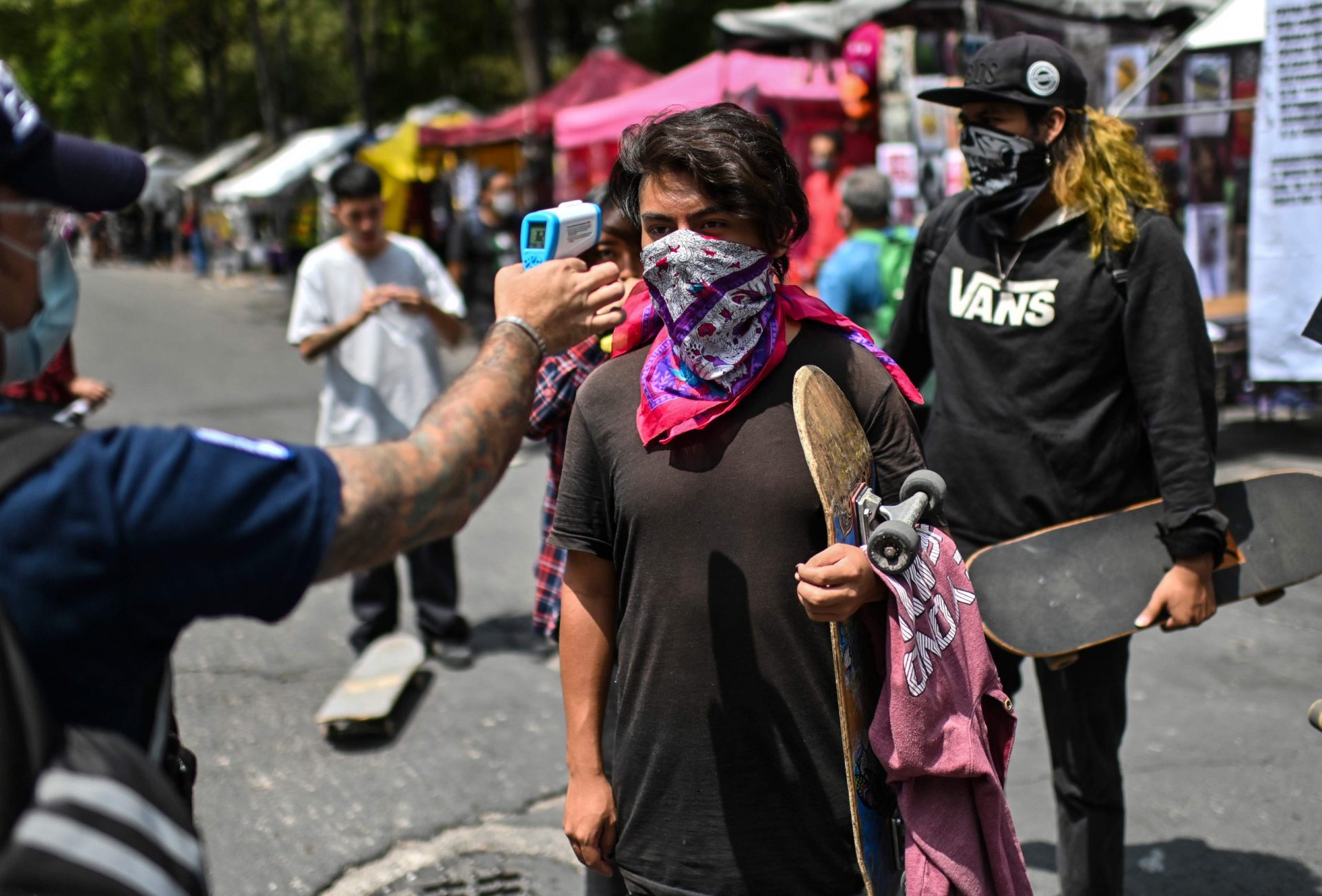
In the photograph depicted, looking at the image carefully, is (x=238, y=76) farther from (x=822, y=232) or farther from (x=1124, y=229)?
(x=1124, y=229)

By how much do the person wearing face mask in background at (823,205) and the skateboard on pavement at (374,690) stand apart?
486 cm

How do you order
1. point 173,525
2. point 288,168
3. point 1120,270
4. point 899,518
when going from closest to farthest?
point 173,525 < point 899,518 < point 1120,270 < point 288,168

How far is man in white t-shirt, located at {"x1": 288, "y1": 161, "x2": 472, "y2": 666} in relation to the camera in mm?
5102

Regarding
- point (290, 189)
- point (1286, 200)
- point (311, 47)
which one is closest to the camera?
point (1286, 200)

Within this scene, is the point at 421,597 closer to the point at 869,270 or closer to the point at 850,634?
the point at 869,270

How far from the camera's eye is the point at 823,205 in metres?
9.16

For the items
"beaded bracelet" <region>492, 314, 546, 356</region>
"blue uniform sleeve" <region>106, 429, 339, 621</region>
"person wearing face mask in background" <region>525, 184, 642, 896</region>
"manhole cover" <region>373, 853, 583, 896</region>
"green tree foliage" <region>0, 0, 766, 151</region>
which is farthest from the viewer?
"green tree foliage" <region>0, 0, 766, 151</region>

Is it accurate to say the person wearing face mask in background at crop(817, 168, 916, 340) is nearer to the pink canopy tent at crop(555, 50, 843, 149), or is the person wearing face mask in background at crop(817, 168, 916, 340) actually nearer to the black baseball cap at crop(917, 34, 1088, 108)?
the black baseball cap at crop(917, 34, 1088, 108)

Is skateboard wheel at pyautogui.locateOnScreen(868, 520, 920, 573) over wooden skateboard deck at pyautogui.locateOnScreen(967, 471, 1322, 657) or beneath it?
over

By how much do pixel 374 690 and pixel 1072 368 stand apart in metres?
3.00

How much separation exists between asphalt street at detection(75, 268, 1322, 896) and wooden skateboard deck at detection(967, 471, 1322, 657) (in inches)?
40.8

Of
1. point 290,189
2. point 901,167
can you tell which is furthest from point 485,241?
point 290,189

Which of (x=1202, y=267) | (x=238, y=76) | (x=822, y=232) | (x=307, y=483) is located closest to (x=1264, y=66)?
(x=1202, y=267)

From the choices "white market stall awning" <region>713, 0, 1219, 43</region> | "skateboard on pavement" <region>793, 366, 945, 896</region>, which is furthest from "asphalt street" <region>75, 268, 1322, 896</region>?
"white market stall awning" <region>713, 0, 1219, 43</region>
